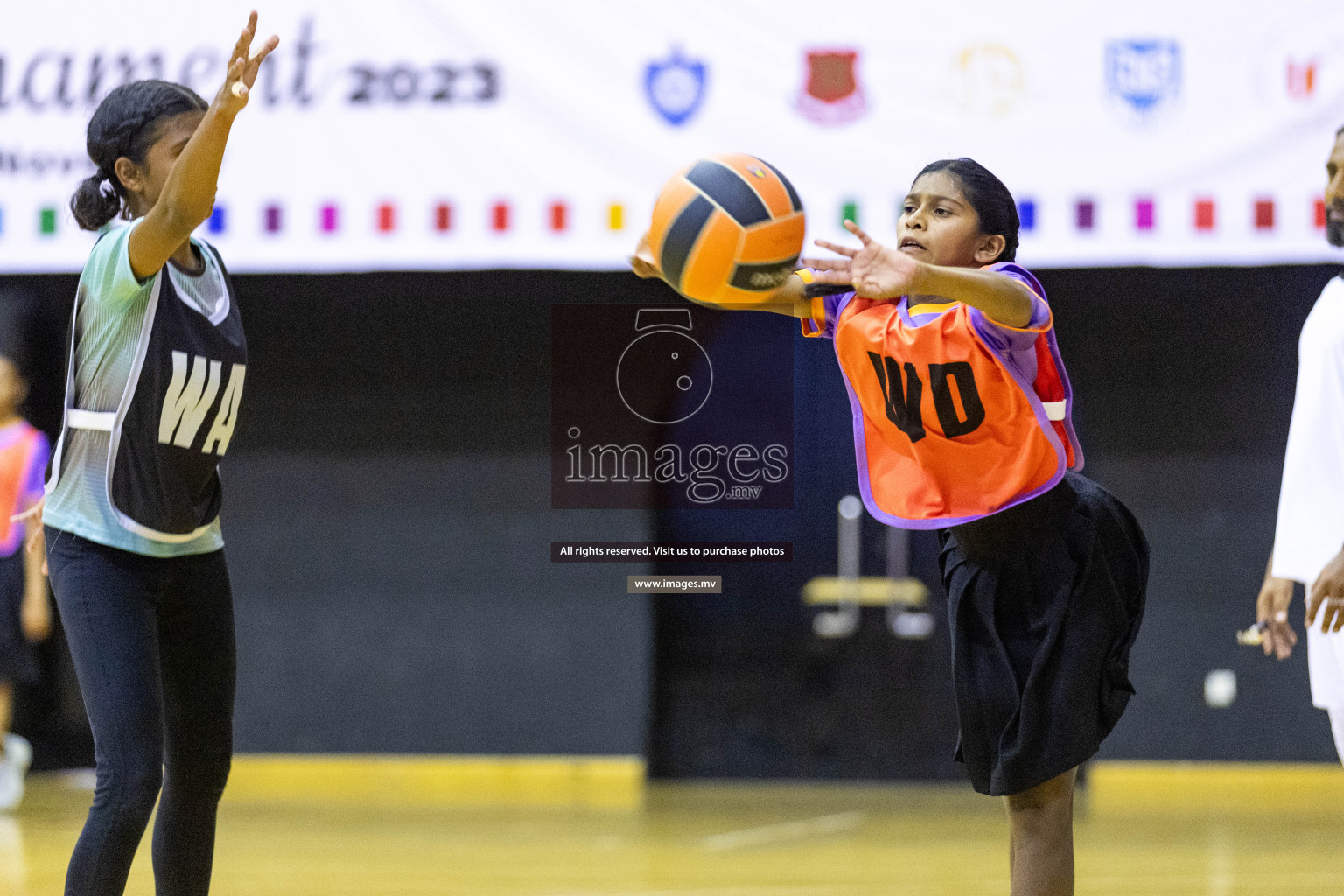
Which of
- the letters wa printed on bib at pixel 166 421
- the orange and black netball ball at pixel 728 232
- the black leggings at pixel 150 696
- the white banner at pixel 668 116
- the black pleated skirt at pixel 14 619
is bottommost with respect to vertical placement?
the black pleated skirt at pixel 14 619

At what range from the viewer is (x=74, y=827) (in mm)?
4145

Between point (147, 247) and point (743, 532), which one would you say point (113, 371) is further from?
point (743, 532)

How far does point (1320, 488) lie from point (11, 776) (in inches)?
167

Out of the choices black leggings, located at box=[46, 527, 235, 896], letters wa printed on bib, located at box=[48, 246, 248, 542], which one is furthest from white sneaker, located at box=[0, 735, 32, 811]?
letters wa printed on bib, located at box=[48, 246, 248, 542]

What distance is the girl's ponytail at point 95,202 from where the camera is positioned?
2113mm

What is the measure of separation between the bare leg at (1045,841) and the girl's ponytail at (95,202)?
5.66 feet

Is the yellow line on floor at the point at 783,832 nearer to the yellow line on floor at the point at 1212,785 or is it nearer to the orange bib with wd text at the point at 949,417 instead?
the yellow line on floor at the point at 1212,785

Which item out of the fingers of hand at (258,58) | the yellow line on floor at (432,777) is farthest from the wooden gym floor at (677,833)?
the fingers of hand at (258,58)

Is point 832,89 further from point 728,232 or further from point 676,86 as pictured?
point 728,232

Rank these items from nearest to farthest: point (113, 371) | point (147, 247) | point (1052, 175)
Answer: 1. point (147, 247)
2. point (113, 371)
3. point (1052, 175)

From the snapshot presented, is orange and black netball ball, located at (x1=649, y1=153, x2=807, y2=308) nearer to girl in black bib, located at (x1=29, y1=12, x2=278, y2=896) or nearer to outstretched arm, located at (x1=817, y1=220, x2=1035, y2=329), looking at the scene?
outstretched arm, located at (x1=817, y1=220, x2=1035, y2=329)

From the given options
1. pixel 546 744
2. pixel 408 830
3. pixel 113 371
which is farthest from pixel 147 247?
pixel 546 744

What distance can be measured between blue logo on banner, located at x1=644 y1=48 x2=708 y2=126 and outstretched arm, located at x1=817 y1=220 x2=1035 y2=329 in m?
2.32

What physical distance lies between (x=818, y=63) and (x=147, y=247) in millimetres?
2640
